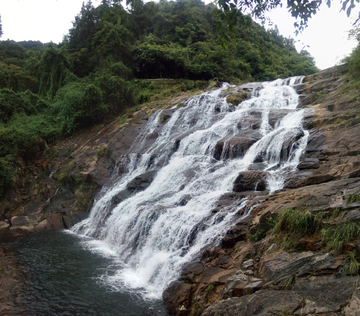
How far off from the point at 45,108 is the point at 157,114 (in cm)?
1033

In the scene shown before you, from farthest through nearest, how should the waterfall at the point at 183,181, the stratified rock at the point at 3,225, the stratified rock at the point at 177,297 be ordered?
the stratified rock at the point at 3,225 < the waterfall at the point at 183,181 < the stratified rock at the point at 177,297

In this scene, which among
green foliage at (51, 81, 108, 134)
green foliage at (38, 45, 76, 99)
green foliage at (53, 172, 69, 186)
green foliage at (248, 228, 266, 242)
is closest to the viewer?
green foliage at (248, 228, 266, 242)

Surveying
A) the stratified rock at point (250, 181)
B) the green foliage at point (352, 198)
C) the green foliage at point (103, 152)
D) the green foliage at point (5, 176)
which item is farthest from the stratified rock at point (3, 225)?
the green foliage at point (352, 198)

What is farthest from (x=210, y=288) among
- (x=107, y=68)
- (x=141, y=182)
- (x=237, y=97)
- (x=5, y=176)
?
(x=107, y=68)

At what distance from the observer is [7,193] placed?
1644cm

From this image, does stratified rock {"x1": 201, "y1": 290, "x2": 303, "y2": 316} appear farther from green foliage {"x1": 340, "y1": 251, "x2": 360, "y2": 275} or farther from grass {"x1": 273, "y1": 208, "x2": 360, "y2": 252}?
grass {"x1": 273, "y1": 208, "x2": 360, "y2": 252}

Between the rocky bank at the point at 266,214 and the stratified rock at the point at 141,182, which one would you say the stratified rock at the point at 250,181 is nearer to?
the rocky bank at the point at 266,214

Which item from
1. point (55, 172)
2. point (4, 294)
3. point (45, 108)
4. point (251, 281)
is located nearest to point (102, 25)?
point (45, 108)

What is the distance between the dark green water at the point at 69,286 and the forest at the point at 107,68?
25.0ft

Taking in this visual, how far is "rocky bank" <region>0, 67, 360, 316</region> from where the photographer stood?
15.5ft

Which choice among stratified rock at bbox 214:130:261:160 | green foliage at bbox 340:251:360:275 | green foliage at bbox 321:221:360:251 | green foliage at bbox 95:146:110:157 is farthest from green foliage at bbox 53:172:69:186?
green foliage at bbox 340:251:360:275

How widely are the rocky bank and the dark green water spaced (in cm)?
91

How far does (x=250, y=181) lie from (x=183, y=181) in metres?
3.29

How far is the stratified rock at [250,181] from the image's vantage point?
1018 cm
